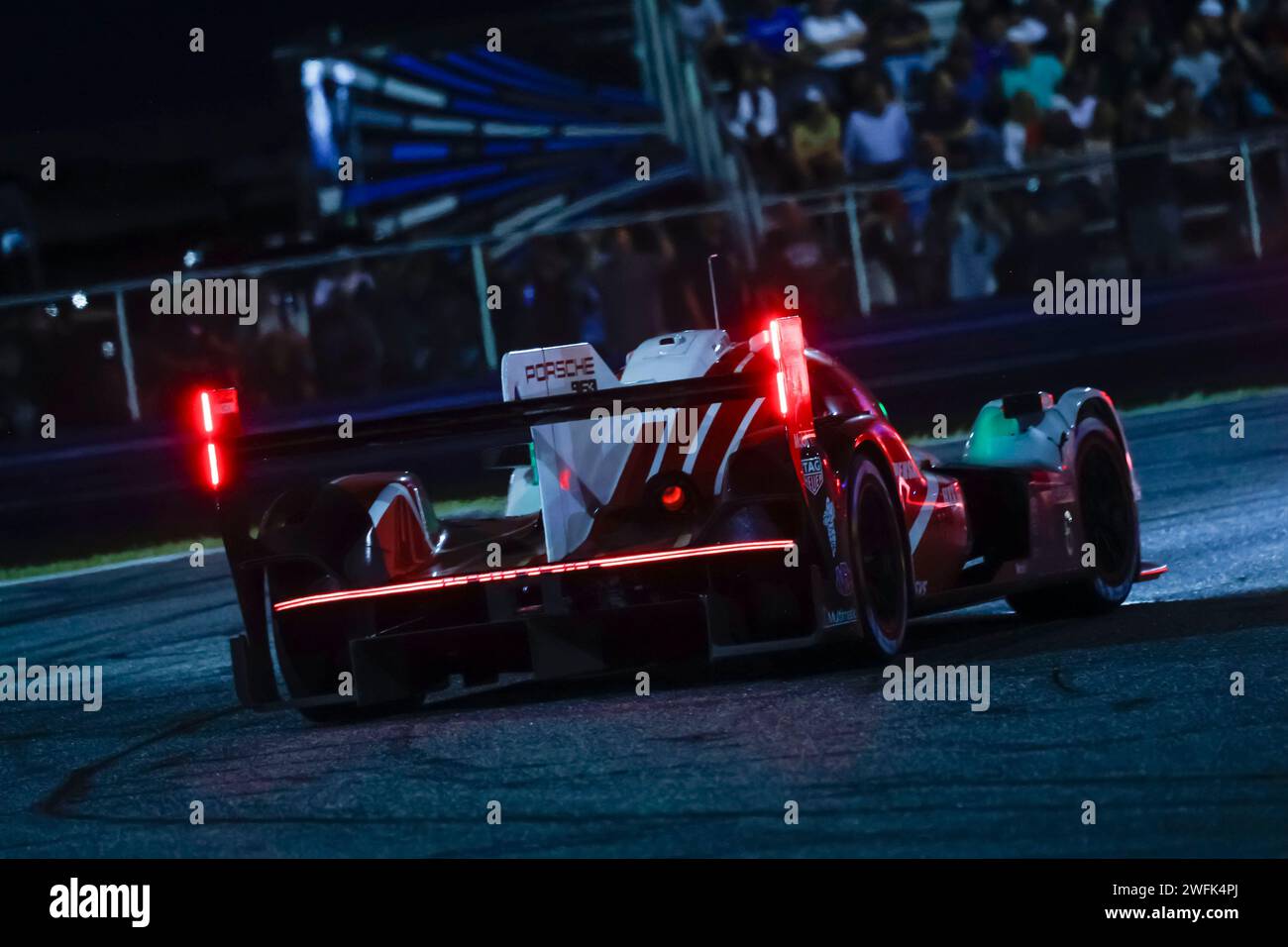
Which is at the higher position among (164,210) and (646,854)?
(164,210)

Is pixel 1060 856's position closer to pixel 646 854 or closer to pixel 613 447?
pixel 646 854

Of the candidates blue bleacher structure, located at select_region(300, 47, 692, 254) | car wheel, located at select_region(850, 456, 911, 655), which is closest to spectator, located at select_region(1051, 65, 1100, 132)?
blue bleacher structure, located at select_region(300, 47, 692, 254)

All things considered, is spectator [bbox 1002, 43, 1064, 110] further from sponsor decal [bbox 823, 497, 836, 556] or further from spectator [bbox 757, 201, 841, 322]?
sponsor decal [bbox 823, 497, 836, 556]

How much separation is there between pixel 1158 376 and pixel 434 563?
35.3 feet

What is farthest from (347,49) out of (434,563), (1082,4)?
(434,563)

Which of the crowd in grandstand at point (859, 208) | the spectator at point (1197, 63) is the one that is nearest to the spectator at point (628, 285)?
the crowd in grandstand at point (859, 208)

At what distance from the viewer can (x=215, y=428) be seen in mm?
7910

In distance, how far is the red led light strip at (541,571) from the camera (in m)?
7.48

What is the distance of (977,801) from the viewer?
5598 millimetres

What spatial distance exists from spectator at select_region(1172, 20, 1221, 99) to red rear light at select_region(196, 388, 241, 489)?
13365mm

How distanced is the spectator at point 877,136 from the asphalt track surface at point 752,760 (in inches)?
369
